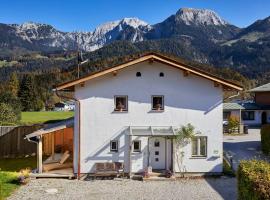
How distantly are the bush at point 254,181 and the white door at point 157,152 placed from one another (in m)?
9.84

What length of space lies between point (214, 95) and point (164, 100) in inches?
123

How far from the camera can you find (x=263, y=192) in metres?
11.3

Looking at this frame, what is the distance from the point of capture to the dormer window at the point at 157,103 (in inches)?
960

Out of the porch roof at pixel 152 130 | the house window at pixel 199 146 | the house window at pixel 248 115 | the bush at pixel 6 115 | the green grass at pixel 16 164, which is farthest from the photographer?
the house window at pixel 248 115

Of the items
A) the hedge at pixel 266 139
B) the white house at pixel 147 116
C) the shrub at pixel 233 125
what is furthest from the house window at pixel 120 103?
the shrub at pixel 233 125

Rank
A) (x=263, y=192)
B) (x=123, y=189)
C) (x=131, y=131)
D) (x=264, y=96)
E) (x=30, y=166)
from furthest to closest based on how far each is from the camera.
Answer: (x=264, y=96) → (x=30, y=166) → (x=131, y=131) → (x=123, y=189) → (x=263, y=192)

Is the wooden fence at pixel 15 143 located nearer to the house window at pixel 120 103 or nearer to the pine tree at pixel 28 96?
the house window at pixel 120 103

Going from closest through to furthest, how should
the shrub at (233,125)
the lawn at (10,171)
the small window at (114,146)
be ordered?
the lawn at (10,171), the small window at (114,146), the shrub at (233,125)

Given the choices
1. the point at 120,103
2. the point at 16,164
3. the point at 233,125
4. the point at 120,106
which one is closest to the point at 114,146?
the point at 120,106

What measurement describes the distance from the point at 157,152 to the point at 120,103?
387cm

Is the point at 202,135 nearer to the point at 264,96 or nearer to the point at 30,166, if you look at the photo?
the point at 30,166

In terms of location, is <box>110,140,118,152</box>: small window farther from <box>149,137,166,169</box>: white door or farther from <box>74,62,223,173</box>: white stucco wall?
<box>149,137,166,169</box>: white door

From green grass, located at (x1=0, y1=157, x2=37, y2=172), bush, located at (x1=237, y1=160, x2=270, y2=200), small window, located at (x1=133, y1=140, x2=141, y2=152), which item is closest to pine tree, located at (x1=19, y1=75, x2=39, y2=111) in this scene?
green grass, located at (x1=0, y1=157, x2=37, y2=172)

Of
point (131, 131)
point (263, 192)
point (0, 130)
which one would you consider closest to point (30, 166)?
point (0, 130)
